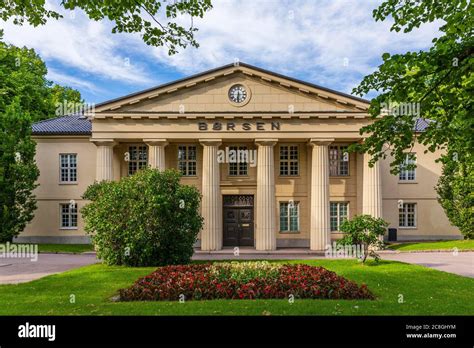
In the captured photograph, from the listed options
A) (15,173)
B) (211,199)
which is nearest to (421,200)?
(211,199)

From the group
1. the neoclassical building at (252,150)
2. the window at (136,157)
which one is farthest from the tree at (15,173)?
the window at (136,157)

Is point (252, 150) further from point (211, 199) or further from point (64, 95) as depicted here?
point (64, 95)

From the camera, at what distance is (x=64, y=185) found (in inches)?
1296

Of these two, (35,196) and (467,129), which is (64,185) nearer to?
(35,196)

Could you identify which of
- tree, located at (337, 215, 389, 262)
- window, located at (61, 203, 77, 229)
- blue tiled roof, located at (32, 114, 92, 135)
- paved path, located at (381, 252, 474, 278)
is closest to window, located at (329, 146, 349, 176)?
paved path, located at (381, 252, 474, 278)

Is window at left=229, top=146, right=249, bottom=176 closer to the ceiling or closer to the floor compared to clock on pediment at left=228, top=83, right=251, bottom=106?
closer to the floor

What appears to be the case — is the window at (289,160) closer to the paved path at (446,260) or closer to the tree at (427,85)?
the paved path at (446,260)

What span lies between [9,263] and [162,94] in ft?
50.1

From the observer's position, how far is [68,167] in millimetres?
33125

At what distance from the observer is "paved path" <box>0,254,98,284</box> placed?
16.6m

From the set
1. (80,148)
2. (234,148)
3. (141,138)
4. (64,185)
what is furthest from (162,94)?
(64,185)

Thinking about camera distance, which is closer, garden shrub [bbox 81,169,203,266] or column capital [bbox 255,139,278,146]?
garden shrub [bbox 81,169,203,266]

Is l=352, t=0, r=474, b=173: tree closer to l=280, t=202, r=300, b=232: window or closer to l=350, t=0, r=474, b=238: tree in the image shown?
l=350, t=0, r=474, b=238: tree

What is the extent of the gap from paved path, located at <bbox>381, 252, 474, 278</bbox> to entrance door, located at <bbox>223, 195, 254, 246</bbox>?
410 inches
